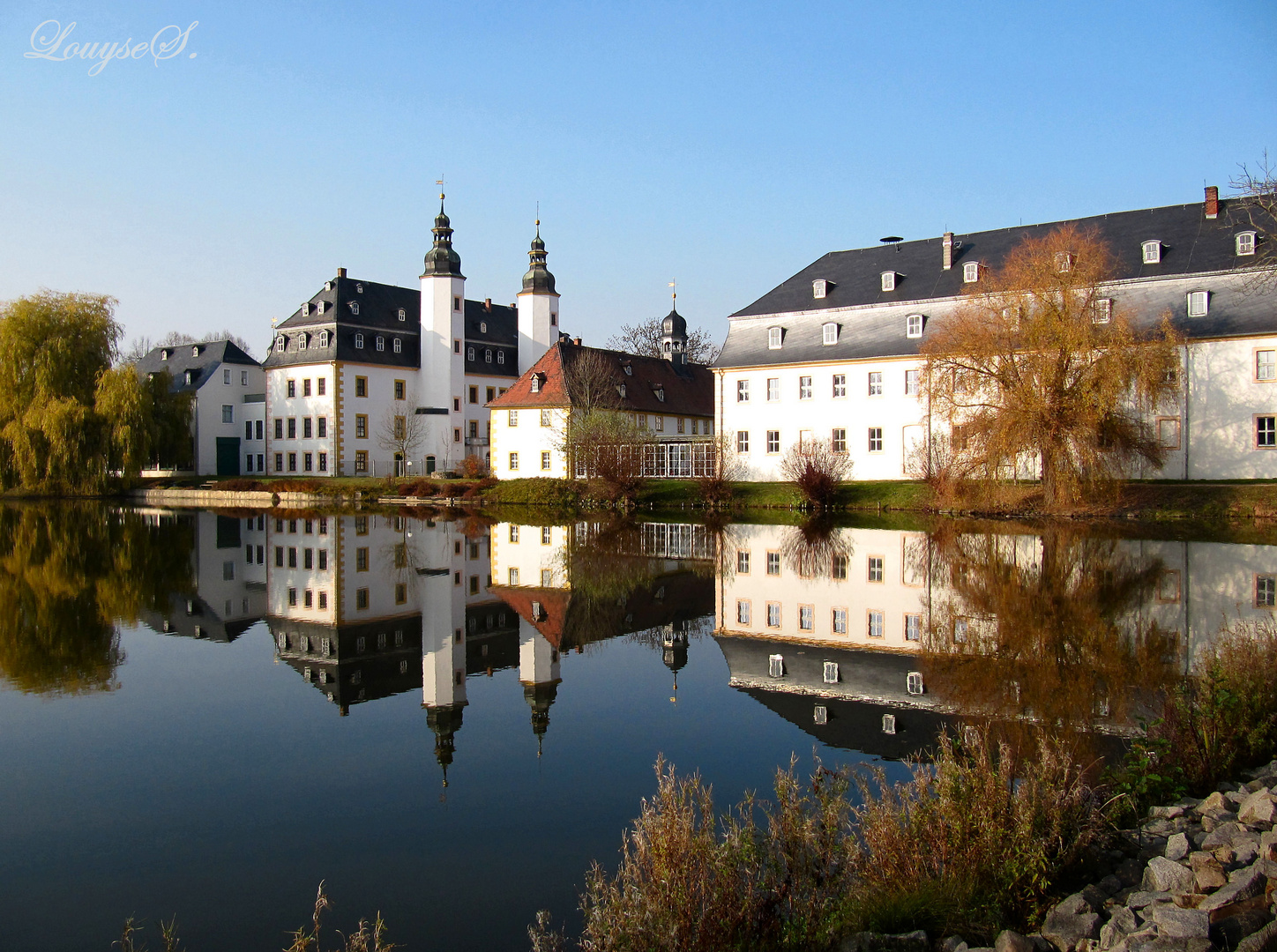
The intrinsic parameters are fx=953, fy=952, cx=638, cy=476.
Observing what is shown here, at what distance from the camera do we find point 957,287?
124 feet

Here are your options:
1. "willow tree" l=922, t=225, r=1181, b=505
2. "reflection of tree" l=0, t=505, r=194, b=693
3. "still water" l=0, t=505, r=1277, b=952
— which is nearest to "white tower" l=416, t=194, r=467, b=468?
"reflection of tree" l=0, t=505, r=194, b=693

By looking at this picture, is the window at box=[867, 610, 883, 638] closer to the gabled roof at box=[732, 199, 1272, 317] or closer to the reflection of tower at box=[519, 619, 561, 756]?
the reflection of tower at box=[519, 619, 561, 756]

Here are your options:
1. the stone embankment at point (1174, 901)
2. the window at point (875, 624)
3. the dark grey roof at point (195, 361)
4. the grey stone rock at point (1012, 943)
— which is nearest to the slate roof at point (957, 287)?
the window at point (875, 624)

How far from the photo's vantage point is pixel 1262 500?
28047 millimetres

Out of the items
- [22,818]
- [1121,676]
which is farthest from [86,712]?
[1121,676]

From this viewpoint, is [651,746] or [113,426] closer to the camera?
[651,746]

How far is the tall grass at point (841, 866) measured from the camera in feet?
12.6

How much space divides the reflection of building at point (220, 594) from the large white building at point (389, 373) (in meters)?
28.2

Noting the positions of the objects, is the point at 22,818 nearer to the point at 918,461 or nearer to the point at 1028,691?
the point at 1028,691

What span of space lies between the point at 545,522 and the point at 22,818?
24.1 m

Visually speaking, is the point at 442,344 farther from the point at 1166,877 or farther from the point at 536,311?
the point at 1166,877

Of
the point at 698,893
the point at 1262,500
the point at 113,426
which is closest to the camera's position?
the point at 698,893

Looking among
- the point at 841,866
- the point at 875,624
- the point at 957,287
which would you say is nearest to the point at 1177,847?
the point at 841,866

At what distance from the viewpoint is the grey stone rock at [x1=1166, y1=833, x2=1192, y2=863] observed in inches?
181
